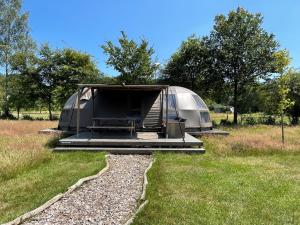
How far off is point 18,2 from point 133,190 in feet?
111

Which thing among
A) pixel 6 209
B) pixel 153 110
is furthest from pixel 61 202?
pixel 153 110

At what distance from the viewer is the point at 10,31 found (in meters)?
35.6

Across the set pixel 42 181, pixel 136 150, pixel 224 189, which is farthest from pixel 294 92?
pixel 42 181

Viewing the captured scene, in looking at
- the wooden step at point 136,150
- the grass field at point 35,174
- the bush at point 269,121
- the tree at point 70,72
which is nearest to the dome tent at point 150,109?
the wooden step at point 136,150

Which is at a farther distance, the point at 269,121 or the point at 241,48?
the point at 269,121

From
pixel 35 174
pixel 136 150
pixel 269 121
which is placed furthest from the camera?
pixel 269 121

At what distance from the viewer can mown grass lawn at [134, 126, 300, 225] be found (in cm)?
546

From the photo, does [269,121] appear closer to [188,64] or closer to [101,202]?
[188,64]

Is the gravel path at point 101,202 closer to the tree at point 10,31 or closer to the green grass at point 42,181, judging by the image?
the green grass at point 42,181

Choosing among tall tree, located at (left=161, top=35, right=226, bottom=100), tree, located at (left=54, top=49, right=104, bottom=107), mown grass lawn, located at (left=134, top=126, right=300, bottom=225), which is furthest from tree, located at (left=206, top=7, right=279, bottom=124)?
mown grass lawn, located at (left=134, top=126, right=300, bottom=225)

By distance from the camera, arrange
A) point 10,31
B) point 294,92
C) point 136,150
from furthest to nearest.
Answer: point 10,31
point 294,92
point 136,150

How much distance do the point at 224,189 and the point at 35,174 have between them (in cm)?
448

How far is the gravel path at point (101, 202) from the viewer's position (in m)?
5.34

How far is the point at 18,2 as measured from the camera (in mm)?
35750
